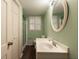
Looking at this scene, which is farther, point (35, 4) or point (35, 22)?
point (35, 22)

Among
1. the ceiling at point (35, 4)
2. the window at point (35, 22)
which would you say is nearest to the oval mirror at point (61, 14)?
the ceiling at point (35, 4)

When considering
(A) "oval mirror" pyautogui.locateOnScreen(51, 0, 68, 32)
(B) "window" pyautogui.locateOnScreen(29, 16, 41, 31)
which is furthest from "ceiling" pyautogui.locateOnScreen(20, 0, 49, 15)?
(B) "window" pyautogui.locateOnScreen(29, 16, 41, 31)

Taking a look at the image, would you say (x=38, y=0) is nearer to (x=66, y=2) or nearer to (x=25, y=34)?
(x=66, y=2)

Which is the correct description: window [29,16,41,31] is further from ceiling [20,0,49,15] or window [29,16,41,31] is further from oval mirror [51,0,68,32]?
oval mirror [51,0,68,32]

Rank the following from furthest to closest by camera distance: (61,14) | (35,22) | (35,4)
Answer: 1. (35,22)
2. (35,4)
3. (61,14)

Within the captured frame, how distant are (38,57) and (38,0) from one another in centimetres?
248

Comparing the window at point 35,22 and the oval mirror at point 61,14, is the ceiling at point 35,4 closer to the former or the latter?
the oval mirror at point 61,14

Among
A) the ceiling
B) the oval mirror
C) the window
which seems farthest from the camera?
the window

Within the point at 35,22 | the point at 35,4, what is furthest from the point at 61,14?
the point at 35,22

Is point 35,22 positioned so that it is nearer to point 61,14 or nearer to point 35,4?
point 35,4

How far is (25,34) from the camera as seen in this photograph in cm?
770

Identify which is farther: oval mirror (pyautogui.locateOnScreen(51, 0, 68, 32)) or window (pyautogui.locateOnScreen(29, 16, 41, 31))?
window (pyautogui.locateOnScreen(29, 16, 41, 31))

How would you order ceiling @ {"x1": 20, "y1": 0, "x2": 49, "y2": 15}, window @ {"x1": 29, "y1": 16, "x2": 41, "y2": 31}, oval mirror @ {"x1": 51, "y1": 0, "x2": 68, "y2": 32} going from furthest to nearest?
window @ {"x1": 29, "y1": 16, "x2": 41, "y2": 31}, ceiling @ {"x1": 20, "y1": 0, "x2": 49, "y2": 15}, oval mirror @ {"x1": 51, "y1": 0, "x2": 68, "y2": 32}

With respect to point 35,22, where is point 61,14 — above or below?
below
